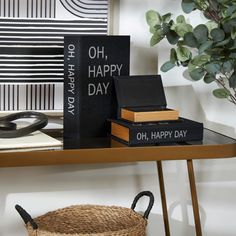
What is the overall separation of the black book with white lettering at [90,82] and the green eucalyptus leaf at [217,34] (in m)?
0.24

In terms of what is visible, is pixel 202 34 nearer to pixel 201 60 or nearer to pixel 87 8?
pixel 201 60

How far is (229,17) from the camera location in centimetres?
140

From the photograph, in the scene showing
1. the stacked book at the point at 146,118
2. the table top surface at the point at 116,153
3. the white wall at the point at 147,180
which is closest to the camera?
the table top surface at the point at 116,153

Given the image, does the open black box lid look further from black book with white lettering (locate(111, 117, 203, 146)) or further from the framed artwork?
the framed artwork

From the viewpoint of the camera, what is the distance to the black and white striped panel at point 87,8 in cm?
163

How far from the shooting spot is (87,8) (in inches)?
64.8

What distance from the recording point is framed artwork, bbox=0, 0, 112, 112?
1604 millimetres

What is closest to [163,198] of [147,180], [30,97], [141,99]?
[147,180]

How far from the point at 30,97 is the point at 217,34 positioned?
20.8 inches

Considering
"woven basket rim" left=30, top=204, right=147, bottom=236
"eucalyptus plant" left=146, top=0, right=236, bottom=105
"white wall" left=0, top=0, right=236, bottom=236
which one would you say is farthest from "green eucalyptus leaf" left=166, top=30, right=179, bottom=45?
"woven basket rim" left=30, top=204, right=147, bottom=236

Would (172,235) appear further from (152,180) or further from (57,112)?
(57,112)

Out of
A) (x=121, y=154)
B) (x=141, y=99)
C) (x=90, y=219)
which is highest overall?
(x=141, y=99)

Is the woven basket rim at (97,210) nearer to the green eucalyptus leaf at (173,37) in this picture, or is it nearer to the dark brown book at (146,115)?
the dark brown book at (146,115)

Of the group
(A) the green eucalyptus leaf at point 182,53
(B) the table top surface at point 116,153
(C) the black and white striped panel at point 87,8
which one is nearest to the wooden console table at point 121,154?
(B) the table top surface at point 116,153
